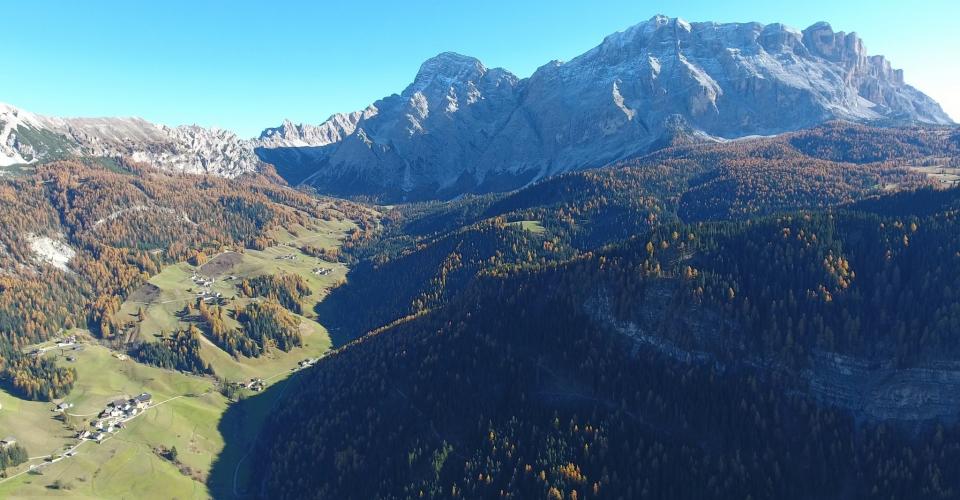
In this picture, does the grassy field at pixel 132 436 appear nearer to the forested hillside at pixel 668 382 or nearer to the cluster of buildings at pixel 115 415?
the cluster of buildings at pixel 115 415

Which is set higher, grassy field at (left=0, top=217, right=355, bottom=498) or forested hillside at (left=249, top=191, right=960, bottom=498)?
forested hillside at (left=249, top=191, right=960, bottom=498)

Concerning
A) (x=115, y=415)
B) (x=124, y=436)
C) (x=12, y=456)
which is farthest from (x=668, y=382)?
(x=12, y=456)

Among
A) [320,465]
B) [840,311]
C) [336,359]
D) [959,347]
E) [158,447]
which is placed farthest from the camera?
[336,359]

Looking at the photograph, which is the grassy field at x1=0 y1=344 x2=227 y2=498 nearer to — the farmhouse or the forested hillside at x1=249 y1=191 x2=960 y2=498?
the farmhouse

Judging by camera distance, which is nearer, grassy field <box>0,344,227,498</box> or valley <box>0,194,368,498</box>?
grassy field <box>0,344,227,498</box>

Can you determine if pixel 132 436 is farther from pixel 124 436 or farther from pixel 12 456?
pixel 12 456

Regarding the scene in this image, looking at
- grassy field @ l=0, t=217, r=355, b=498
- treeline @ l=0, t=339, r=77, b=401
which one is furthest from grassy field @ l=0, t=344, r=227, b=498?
treeline @ l=0, t=339, r=77, b=401

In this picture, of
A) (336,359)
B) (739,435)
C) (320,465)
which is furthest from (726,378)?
(336,359)

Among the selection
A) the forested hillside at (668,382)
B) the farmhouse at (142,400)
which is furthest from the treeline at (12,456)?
the forested hillside at (668,382)

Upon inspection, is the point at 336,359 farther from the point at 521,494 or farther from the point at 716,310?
the point at 716,310
